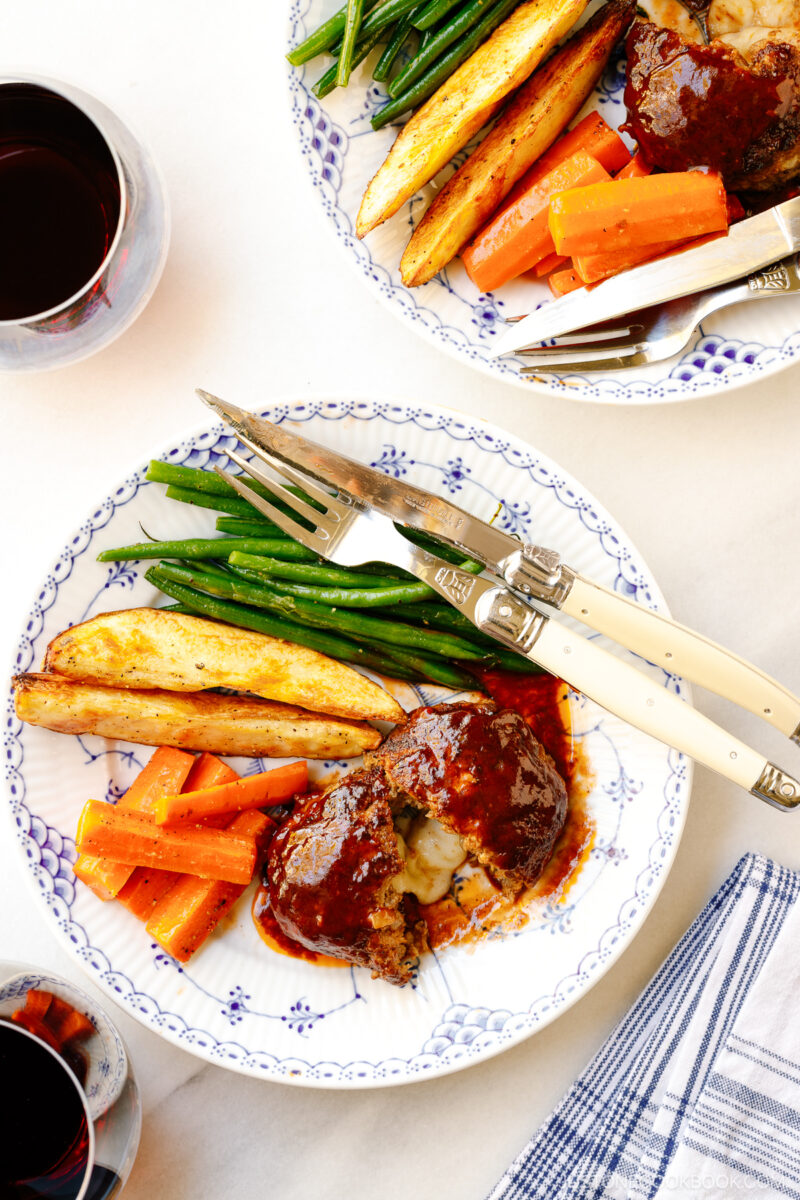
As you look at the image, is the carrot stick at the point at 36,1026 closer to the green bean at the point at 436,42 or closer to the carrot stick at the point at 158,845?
the carrot stick at the point at 158,845

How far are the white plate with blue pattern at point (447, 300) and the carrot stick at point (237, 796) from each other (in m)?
1.27

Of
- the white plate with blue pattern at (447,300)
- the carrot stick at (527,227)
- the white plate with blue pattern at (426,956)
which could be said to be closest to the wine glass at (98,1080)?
the white plate with blue pattern at (426,956)

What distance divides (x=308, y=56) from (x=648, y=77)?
90cm

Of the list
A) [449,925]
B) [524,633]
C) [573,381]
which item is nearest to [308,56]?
[573,381]

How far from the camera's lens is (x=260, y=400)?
280 centimetres

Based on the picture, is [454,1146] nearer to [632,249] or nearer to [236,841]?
[236,841]

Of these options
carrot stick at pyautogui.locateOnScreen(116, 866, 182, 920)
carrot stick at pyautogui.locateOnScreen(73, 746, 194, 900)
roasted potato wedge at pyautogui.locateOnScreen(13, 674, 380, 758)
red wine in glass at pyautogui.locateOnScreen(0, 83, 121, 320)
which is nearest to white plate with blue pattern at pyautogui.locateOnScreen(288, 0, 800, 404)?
red wine in glass at pyautogui.locateOnScreen(0, 83, 121, 320)

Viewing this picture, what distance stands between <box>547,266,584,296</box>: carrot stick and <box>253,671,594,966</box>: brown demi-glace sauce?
3.60ft

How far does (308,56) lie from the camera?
2545mm

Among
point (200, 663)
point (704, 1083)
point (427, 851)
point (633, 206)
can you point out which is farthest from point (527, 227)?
point (704, 1083)

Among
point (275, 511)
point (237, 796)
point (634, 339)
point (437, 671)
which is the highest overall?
point (634, 339)

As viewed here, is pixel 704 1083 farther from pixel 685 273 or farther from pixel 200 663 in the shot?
pixel 685 273

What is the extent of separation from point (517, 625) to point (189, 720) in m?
0.94

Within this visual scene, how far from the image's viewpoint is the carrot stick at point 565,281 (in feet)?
8.72
